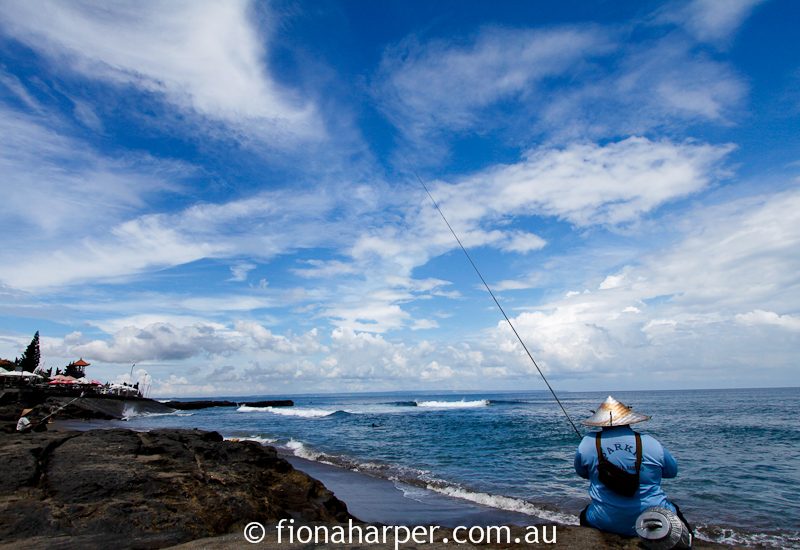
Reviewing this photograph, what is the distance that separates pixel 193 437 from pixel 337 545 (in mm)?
5948

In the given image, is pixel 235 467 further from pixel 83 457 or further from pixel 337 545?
pixel 337 545

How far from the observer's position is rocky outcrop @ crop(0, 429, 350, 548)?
5.01 meters

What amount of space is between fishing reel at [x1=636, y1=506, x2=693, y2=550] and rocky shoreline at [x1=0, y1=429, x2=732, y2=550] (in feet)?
1.39

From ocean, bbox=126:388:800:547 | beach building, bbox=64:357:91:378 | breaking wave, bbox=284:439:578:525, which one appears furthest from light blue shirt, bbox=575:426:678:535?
beach building, bbox=64:357:91:378

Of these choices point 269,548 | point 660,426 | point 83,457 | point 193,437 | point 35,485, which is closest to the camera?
point 269,548

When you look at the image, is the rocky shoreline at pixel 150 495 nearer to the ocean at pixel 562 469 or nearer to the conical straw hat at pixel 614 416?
the conical straw hat at pixel 614 416

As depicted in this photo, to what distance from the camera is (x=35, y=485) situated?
597cm

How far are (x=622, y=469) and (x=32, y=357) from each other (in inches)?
3265

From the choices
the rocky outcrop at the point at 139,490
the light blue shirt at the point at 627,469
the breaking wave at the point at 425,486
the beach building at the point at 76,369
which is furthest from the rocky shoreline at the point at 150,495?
the beach building at the point at 76,369

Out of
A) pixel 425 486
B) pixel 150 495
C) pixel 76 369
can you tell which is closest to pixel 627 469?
pixel 150 495

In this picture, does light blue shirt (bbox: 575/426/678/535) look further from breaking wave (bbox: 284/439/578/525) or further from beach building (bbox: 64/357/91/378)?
beach building (bbox: 64/357/91/378)

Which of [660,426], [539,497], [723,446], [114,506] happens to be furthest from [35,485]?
[660,426]

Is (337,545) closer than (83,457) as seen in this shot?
Yes

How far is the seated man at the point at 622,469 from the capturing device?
4648mm
